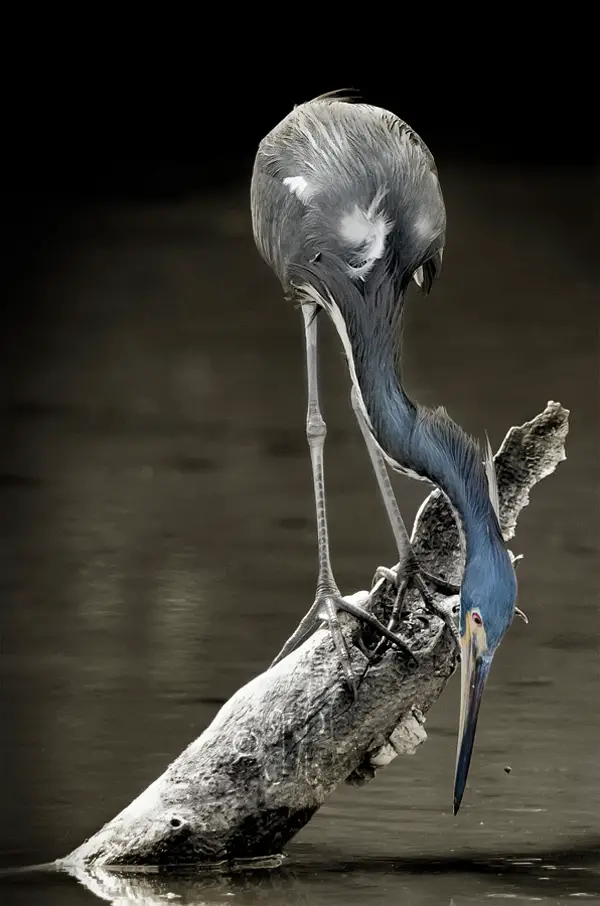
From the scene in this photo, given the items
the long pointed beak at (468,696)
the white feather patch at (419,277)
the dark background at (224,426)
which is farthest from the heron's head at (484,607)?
the white feather patch at (419,277)

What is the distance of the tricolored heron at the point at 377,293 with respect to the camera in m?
4.34

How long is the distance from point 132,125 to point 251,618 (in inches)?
348

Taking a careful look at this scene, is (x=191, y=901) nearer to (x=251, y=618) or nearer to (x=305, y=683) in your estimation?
(x=305, y=683)

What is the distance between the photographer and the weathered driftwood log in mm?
4449

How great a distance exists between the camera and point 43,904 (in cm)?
434

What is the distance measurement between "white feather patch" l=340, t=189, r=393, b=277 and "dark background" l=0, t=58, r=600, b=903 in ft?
4.12

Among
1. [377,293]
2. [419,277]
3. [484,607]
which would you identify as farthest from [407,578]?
[419,277]

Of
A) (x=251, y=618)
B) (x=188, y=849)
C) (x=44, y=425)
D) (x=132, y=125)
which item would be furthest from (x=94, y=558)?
(x=132, y=125)

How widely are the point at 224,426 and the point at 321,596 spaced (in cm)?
383

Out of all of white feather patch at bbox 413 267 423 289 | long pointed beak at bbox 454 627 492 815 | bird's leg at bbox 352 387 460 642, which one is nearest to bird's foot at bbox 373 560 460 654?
bird's leg at bbox 352 387 460 642

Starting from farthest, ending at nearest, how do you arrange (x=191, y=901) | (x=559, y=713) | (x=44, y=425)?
(x=44, y=425) → (x=559, y=713) → (x=191, y=901)

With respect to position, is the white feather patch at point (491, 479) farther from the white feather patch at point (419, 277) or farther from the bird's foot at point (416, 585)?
the white feather patch at point (419, 277)

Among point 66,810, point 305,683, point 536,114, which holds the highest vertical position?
point 536,114

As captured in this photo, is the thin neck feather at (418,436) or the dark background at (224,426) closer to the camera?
the thin neck feather at (418,436)
